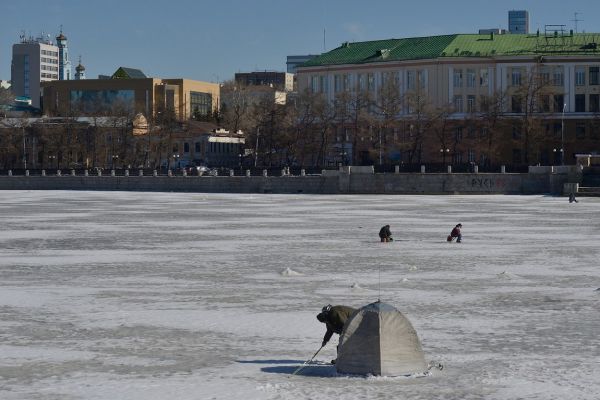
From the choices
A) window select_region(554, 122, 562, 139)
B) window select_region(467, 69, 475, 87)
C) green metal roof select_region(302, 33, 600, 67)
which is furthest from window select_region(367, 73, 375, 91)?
window select_region(554, 122, 562, 139)

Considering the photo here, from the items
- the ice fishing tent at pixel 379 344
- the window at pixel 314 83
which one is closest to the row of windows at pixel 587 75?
the window at pixel 314 83

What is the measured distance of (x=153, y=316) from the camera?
21500 mm

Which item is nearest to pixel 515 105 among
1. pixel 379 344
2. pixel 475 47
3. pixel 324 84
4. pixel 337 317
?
pixel 475 47

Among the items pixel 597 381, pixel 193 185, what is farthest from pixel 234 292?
pixel 193 185

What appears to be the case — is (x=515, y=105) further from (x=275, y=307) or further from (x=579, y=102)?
(x=275, y=307)

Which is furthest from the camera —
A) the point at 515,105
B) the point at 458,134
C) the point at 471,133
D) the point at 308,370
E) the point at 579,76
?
the point at 579,76

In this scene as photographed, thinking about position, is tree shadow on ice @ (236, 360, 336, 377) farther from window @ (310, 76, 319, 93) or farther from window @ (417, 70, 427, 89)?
window @ (310, 76, 319, 93)

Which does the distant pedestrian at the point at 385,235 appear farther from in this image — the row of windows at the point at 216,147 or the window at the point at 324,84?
the row of windows at the point at 216,147

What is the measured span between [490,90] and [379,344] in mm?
106052

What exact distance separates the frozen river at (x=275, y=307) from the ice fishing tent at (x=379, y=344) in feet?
0.96

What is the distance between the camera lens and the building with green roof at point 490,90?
110375 millimetres

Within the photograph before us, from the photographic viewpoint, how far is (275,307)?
22688 mm

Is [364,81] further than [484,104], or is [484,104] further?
[364,81]

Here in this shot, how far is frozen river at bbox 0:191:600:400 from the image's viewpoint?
627 inches
